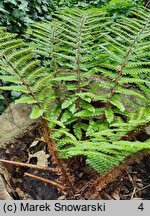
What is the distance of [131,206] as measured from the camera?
5.39 ft

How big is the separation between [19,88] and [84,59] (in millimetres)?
523

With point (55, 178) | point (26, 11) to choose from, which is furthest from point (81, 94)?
point (26, 11)

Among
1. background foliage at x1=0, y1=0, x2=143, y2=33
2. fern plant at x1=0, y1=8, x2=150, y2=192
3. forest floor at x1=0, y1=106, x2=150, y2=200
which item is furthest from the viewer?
background foliage at x1=0, y1=0, x2=143, y2=33

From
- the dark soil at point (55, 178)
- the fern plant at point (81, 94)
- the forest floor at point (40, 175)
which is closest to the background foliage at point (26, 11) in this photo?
the fern plant at point (81, 94)

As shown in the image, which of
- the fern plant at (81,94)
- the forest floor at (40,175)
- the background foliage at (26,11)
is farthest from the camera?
the background foliage at (26,11)

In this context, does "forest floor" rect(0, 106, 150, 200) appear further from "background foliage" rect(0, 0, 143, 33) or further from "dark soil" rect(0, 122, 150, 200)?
"background foliage" rect(0, 0, 143, 33)

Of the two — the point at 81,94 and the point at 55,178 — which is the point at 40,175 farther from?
the point at 81,94

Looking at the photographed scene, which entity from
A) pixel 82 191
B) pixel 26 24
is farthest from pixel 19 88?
pixel 26 24

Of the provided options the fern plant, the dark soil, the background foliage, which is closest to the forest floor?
the dark soil

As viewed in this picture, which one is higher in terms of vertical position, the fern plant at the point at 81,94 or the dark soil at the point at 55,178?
the fern plant at the point at 81,94

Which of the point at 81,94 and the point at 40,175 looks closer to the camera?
the point at 81,94

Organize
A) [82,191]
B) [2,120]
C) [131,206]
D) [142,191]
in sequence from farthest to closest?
[2,120]
[142,191]
[82,191]
[131,206]

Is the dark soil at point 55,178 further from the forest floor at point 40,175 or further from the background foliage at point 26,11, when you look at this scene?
the background foliage at point 26,11

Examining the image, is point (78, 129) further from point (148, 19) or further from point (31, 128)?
point (148, 19)
